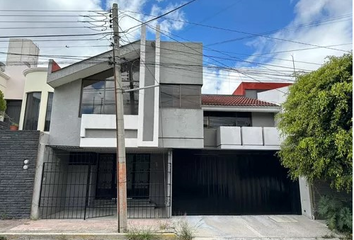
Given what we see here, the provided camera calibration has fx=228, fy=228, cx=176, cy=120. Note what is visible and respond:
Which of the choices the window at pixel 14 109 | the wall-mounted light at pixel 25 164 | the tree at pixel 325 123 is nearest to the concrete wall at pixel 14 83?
the window at pixel 14 109

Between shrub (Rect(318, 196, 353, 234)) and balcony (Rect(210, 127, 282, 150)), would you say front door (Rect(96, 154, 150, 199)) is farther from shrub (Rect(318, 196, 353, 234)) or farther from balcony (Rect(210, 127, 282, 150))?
A: shrub (Rect(318, 196, 353, 234))

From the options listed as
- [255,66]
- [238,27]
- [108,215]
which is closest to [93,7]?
[238,27]

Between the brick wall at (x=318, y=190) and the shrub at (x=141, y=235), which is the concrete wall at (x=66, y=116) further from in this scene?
the brick wall at (x=318, y=190)

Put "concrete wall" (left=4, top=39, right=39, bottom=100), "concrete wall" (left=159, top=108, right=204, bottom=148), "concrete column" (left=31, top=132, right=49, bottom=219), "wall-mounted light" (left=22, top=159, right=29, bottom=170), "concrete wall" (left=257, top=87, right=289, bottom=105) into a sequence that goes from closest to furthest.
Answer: "concrete column" (left=31, top=132, right=49, bottom=219) → "wall-mounted light" (left=22, top=159, right=29, bottom=170) → "concrete wall" (left=159, top=108, right=204, bottom=148) → "concrete wall" (left=257, top=87, right=289, bottom=105) → "concrete wall" (left=4, top=39, right=39, bottom=100)

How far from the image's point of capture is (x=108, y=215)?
941 cm

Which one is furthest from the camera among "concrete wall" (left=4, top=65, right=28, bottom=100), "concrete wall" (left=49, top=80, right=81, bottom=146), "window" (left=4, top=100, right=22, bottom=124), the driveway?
"concrete wall" (left=4, top=65, right=28, bottom=100)

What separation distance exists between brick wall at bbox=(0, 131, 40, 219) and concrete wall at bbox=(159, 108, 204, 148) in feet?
16.2

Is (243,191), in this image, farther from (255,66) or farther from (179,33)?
(179,33)

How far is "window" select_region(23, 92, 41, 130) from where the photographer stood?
12.7 meters

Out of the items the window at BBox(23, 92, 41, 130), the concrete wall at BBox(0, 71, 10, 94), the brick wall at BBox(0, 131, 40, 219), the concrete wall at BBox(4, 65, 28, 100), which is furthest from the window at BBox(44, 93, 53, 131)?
the concrete wall at BBox(0, 71, 10, 94)

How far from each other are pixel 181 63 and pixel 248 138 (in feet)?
14.2

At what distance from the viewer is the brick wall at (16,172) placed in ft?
27.2

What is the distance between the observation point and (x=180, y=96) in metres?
9.38

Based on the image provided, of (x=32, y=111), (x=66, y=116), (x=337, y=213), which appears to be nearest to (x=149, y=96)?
(x=66, y=116)
